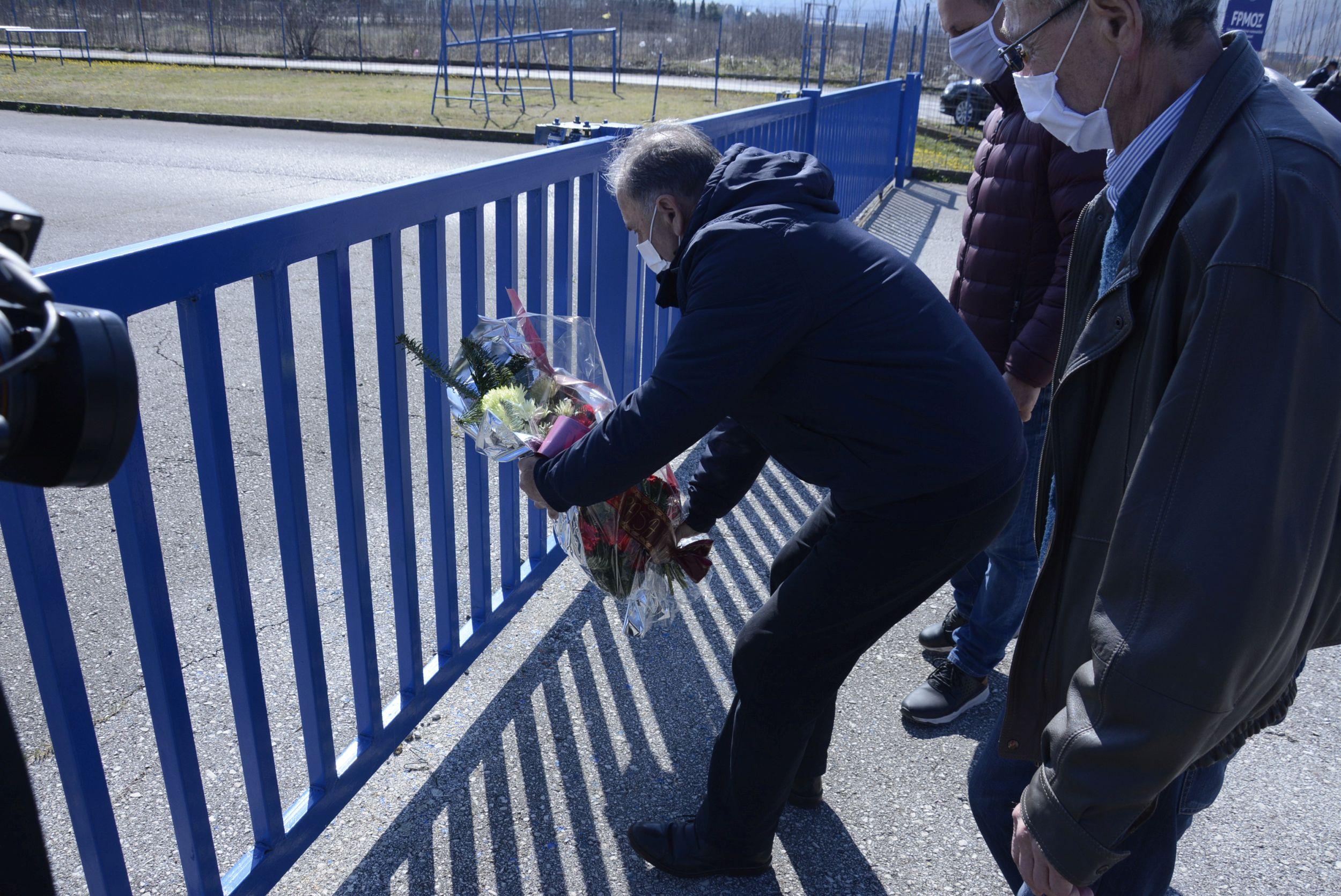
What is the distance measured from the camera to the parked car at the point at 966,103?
19.2 metres

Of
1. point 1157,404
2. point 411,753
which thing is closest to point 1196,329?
point 1157,404

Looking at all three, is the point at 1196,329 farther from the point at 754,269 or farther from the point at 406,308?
the point at 406,308

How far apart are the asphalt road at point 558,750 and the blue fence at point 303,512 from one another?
0.12 m

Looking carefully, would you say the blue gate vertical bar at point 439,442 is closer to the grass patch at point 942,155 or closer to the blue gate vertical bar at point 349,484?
the blue gate vertical bar at point 349,484

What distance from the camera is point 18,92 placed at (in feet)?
62.8

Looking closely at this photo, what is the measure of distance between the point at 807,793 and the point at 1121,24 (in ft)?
6.61

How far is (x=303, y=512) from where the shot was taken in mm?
2186

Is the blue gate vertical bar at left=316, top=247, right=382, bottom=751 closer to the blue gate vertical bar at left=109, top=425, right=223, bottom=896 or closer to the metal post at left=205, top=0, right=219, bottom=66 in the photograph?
the blue gate vertical bar at left=109, top=425, right=223, bottom=896

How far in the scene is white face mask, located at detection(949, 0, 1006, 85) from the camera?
9.64 ft

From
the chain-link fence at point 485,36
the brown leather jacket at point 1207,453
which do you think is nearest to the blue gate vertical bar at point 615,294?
the brown leather jacket at point 1207,453

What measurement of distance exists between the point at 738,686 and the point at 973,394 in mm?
849

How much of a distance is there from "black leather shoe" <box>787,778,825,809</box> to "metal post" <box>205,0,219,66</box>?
97.2ft

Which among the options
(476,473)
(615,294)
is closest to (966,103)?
(615,294)

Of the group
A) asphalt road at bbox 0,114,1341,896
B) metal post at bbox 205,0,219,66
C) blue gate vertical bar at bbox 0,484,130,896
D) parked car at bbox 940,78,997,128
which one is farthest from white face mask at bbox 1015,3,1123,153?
metal post at bbox 205,0,219,66
